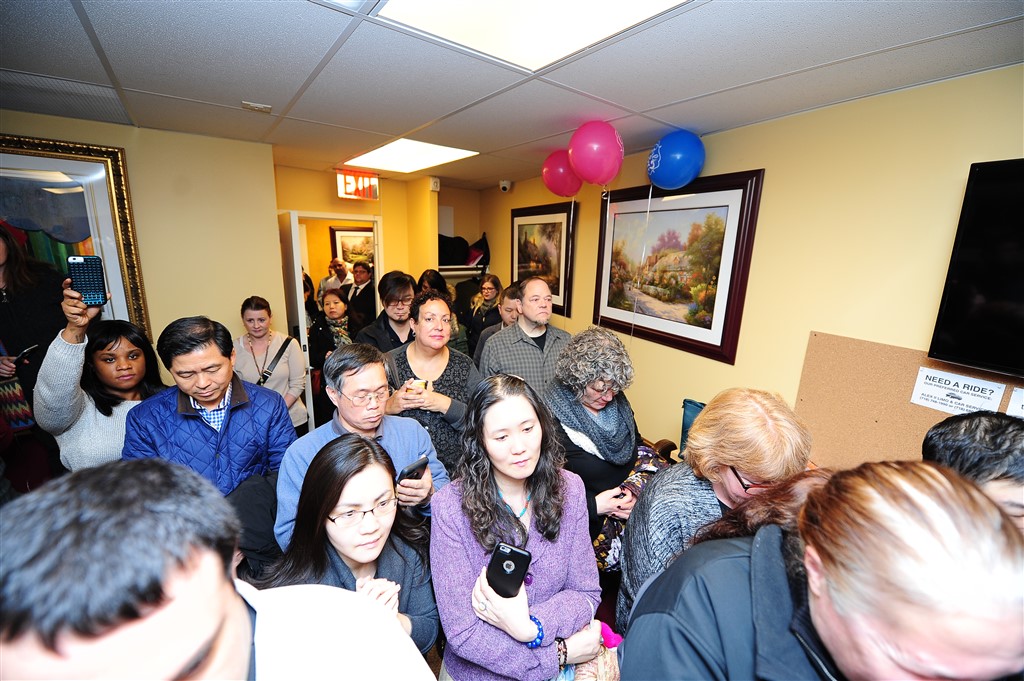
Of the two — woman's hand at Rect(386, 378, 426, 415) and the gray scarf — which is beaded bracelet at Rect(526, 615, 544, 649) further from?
woman's hand at Rect(386, 378, 426, 415)

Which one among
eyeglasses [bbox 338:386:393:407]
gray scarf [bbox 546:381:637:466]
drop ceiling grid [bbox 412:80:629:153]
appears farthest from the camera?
drop ceiling grid [bbox 412:80:629:153]

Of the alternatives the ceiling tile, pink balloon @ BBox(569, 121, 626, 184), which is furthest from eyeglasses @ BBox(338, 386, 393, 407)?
the ceiling tile

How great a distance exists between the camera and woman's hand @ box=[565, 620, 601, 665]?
3.84ft

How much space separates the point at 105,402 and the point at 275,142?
240cm

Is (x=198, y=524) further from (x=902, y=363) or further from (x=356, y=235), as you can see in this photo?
(x=356, y=235)

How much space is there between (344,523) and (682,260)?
2772mm

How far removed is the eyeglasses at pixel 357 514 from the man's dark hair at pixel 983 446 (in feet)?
5.13

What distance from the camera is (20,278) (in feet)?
7.55

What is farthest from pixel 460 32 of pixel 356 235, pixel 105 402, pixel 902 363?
pixel 356 235

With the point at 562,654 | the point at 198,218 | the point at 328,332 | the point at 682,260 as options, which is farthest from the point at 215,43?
the point at 682,260

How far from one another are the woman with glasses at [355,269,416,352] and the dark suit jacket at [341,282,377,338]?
1.56 meters

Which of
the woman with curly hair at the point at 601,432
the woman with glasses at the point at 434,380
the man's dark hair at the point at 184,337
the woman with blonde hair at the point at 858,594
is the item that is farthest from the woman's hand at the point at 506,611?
the man's dark hair at the point at 184,337

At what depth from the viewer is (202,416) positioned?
1.58 m

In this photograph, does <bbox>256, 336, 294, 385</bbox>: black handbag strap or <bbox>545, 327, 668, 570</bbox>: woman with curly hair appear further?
<bbox>256, 336, 294, 385</bbox>: black handbag strap
